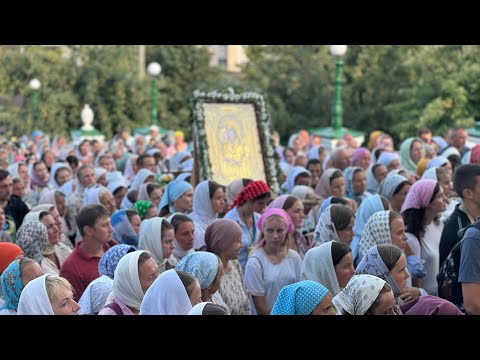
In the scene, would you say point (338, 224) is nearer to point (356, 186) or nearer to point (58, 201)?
point (356, 186)

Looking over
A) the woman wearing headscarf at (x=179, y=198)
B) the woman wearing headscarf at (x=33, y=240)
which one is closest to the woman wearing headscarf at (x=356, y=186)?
the woman wearing headscarf at (x=179, y=198)

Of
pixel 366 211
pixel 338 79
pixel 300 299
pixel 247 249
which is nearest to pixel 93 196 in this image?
pixel 247 249

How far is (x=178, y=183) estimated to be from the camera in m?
11.2

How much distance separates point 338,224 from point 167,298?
2.94 m

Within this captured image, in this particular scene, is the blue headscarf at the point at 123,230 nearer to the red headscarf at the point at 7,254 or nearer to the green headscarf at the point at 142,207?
the green headscarf at the point at 142,207

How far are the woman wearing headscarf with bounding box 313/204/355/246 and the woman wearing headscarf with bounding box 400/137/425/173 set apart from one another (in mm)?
6681

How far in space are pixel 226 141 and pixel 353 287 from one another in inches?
351

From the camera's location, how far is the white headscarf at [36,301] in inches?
245

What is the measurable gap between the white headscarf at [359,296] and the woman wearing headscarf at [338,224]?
9.88ft

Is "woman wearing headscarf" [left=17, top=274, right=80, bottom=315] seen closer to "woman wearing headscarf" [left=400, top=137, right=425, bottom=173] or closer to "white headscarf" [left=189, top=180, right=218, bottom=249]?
"white headscarf" [left=189, top=180, right=218, bottom=249]

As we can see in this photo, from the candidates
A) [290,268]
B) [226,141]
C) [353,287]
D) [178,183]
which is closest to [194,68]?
[226,141]

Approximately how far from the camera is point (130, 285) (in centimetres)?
647

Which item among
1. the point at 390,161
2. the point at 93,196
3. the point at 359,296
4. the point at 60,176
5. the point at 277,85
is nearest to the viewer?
the point at 359,296
